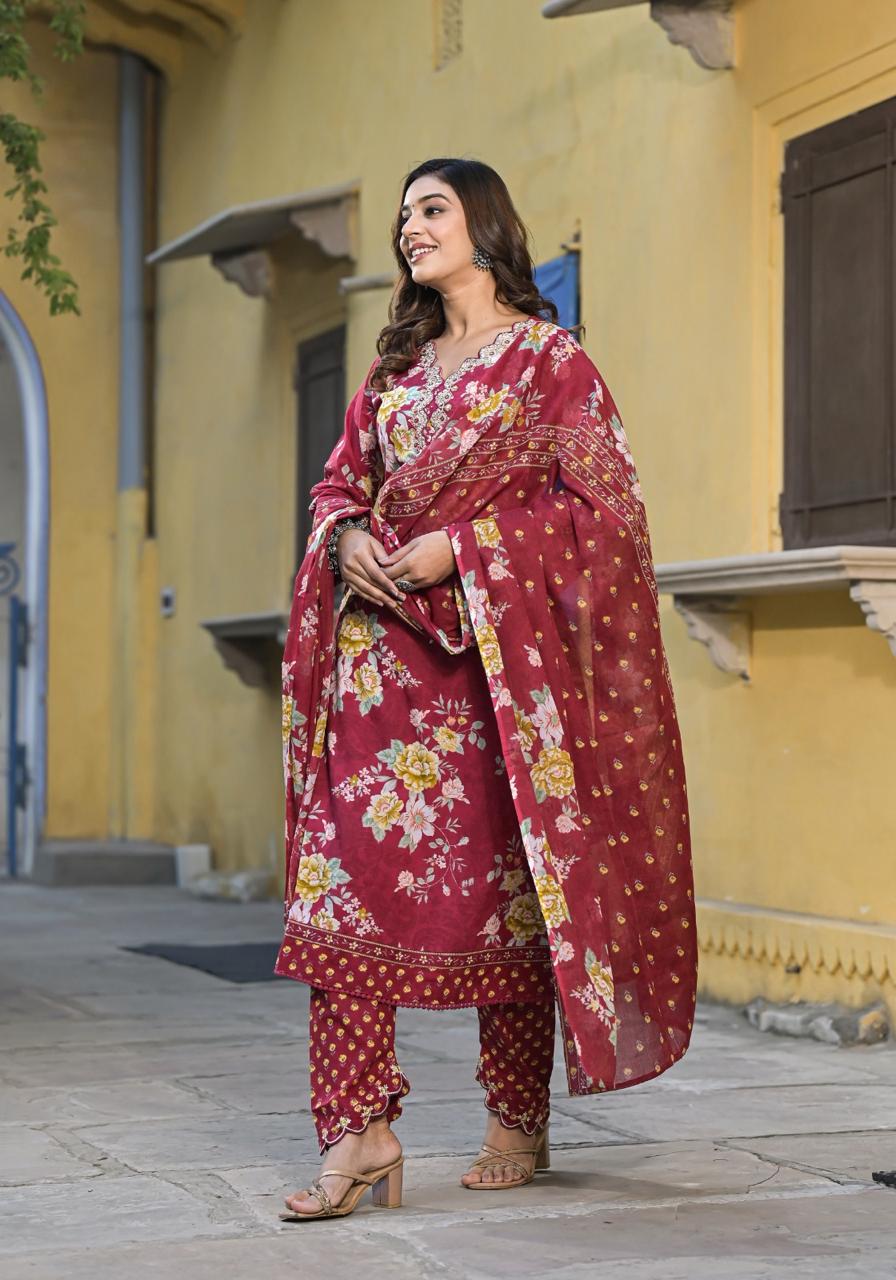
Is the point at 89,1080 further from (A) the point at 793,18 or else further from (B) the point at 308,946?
(A) the point at 793,18

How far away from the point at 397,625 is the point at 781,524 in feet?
9.10

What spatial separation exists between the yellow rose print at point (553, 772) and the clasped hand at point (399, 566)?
0.34 metres

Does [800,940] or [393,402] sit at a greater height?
[393,402]

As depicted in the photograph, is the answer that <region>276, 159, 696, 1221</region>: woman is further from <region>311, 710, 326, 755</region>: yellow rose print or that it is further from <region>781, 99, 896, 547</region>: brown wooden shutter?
<region>781, 99, 896, 547</region>: brown wooden shutter

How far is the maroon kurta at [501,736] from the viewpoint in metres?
3.26

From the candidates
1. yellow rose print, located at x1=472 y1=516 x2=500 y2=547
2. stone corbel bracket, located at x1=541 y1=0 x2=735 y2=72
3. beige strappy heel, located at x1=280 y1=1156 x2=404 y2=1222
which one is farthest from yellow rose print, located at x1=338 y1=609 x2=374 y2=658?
stone corbel bracket, located at x1=541 y1=0 x2=735 y2=72

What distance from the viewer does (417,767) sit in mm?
3326

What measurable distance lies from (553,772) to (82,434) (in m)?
9.27

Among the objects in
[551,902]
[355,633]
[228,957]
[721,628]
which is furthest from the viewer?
[228,957]

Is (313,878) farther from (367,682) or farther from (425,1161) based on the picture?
(425,1161)

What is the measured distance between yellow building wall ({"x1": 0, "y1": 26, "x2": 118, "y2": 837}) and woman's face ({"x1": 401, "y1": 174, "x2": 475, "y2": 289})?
347 inches

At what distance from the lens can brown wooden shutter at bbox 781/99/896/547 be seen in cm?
546

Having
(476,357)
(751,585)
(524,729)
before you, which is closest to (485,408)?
(476,357)

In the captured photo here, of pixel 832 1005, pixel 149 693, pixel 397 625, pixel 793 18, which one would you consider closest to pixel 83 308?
pixel 149 693
